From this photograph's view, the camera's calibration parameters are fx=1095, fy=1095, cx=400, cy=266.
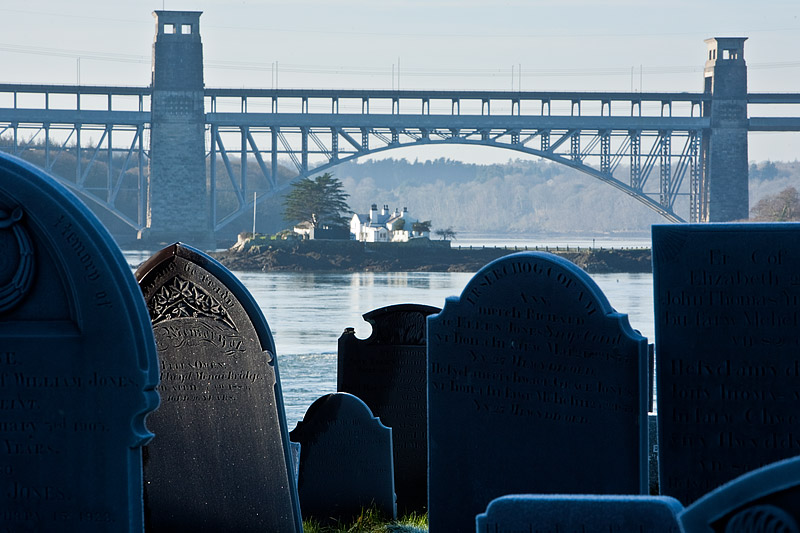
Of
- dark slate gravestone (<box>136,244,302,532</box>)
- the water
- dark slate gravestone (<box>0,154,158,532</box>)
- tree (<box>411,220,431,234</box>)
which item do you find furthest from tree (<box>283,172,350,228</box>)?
dark slate gravestone (<box>0,154,158,532</box>)

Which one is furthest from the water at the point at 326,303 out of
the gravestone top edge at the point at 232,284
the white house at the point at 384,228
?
the white house at the point at 384,228

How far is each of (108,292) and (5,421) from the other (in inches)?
22.3

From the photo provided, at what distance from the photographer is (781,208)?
8688 centimetres

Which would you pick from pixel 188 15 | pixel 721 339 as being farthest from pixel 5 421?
pixel 188 15

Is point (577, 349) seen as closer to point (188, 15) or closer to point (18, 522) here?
point (18, 522)

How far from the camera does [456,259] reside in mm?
66750

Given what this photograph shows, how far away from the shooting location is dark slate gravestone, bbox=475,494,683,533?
2.63 meters

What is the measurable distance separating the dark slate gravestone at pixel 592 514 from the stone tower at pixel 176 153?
58.2 metres

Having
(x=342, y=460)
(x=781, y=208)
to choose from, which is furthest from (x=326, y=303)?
(x=781, y=208)

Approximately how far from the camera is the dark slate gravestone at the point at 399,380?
704 centimetres

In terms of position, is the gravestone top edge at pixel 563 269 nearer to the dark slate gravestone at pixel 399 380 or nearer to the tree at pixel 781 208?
the dark slate gravestone at pixel 399 380

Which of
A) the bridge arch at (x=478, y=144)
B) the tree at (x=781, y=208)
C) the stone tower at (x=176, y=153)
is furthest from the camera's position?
the tree at (x=781, y=208)

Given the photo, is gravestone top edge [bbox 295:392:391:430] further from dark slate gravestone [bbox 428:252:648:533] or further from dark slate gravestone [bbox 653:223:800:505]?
dark slate gravestone [bbox 653:223:800:505]

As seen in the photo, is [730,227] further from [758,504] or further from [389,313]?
[389,313]
